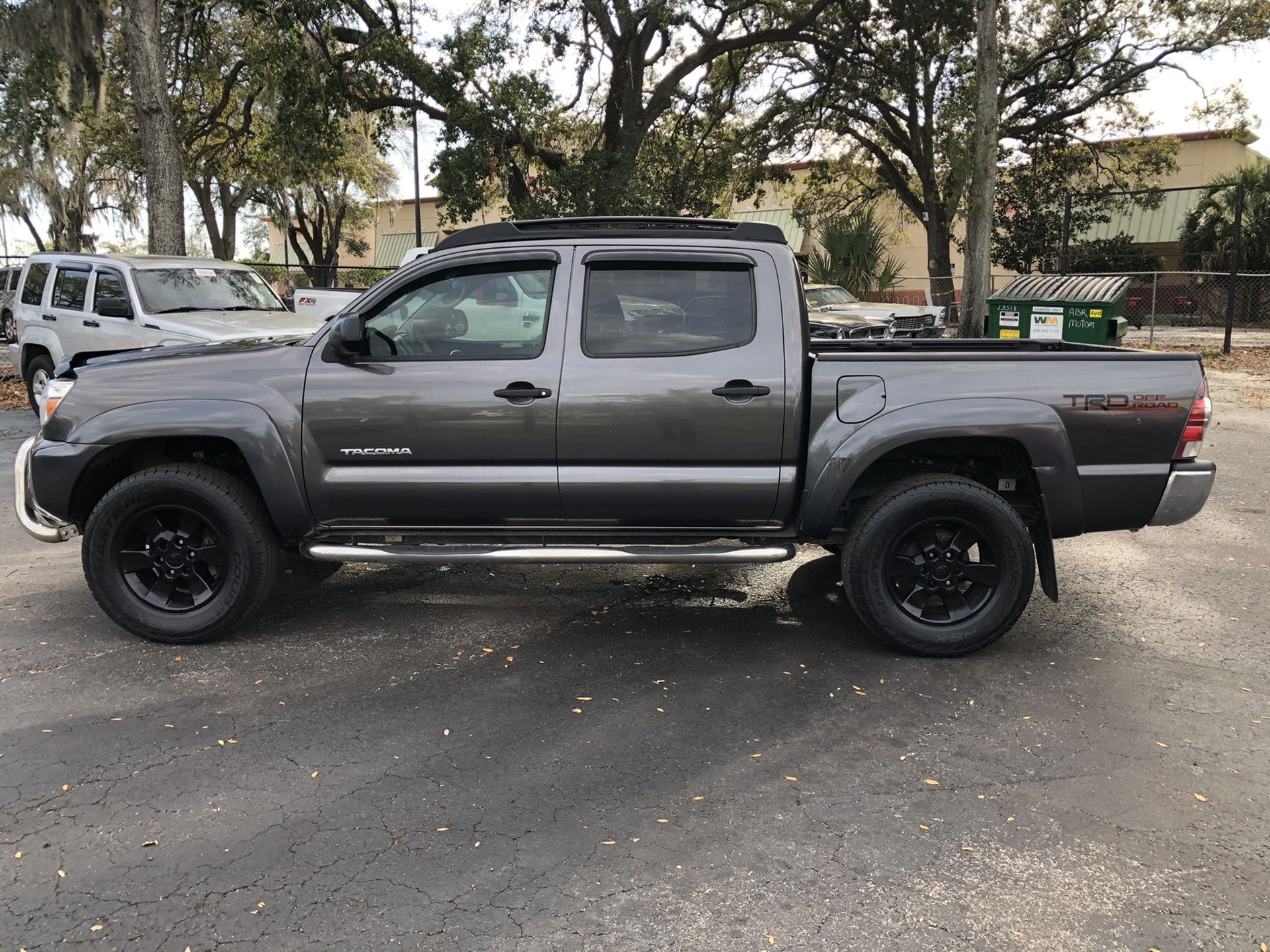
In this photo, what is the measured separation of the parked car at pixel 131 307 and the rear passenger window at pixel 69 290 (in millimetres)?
13

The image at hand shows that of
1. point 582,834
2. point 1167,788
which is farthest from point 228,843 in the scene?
point 1167,788

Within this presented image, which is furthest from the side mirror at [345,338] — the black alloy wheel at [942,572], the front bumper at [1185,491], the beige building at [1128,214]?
the beige building at [1128,214]

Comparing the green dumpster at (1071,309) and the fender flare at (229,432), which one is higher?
the green dumpster at (1071,309)

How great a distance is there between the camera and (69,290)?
11.0 meters

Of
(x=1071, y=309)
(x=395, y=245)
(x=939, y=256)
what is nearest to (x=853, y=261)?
(x=939, y=256)

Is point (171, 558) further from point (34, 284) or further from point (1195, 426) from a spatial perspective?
point (34, 284)

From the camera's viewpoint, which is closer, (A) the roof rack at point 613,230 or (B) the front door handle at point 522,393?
(B) the front door handle at point 522,393

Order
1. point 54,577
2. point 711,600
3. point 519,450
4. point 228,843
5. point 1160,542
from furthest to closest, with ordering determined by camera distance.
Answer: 1. point 1160,542
2. point 54,577
3. point 711,600
4. point 519,450
5. point 228,843

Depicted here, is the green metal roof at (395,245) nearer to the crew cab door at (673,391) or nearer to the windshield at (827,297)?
the windshield at (827,297)

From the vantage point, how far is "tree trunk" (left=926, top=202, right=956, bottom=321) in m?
25.8

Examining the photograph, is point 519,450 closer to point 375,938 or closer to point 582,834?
point 582,834

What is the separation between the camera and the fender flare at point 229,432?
4.47 meters

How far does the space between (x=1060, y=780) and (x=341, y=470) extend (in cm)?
331

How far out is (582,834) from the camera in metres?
3.06
